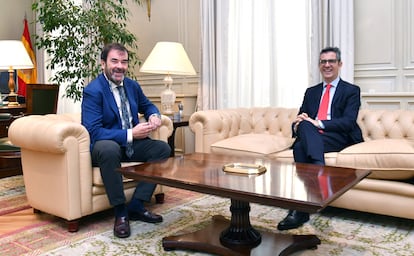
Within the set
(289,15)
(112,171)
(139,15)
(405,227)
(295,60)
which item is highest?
(139,15)

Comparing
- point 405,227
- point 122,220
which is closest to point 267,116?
point 405,227

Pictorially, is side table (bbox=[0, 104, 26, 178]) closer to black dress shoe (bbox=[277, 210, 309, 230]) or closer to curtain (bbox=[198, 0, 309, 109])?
curtain (bbox=[198, 0, 309, 109])

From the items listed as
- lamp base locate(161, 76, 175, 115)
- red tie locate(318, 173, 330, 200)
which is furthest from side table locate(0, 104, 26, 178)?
red tie locate(318, 173, 330, 200)

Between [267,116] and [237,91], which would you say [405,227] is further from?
[237,91]

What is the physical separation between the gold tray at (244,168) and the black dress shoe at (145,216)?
0.73m

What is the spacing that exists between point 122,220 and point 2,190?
1656 mm

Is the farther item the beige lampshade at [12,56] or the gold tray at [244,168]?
the beige lampshade at [12,56]

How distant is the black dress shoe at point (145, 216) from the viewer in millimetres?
2477

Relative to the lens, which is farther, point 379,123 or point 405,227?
point 379,123

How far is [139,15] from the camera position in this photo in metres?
5.20

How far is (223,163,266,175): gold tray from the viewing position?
6.17 ft

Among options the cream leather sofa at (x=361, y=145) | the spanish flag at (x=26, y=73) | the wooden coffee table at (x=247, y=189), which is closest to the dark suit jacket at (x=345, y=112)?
the cream leather sofa at (x=361, y=145)

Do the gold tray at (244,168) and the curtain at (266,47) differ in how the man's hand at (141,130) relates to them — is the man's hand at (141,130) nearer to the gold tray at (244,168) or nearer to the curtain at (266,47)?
the gold tray at (244,168)

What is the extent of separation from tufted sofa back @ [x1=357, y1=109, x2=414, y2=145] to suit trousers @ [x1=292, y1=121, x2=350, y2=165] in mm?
277
